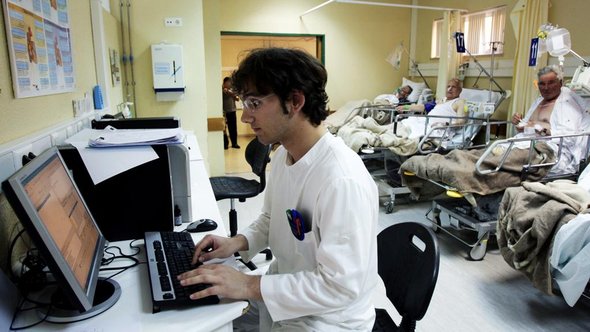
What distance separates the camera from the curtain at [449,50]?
210 inches

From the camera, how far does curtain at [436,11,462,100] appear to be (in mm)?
5328

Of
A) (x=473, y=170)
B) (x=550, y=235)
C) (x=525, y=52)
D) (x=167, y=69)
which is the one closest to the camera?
(x=550, y=235)

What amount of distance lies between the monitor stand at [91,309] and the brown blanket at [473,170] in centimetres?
242

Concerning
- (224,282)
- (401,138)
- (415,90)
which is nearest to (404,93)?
(415,90)

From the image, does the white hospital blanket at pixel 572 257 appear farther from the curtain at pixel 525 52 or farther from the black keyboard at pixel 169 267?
the curtain at pixel 525 52

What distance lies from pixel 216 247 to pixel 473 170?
2.23 meters

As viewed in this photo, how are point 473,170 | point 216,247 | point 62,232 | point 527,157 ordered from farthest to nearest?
1. point 527,157
2. point 473,170
3. point 216,247
4. point 62,232

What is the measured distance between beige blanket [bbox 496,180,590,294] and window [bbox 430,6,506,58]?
3.46m

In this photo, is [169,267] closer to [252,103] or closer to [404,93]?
[252,103]

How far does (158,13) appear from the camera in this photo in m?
3.79

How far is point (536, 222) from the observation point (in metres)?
2.20

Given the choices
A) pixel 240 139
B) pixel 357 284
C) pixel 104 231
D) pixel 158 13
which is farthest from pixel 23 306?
pixel 240 139

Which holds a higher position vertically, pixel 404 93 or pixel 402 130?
pixel 404 93

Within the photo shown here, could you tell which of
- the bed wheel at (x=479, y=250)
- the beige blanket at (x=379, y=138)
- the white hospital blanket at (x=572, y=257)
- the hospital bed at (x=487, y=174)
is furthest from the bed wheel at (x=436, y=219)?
the white hospital blanket at (x=572, y=257)
